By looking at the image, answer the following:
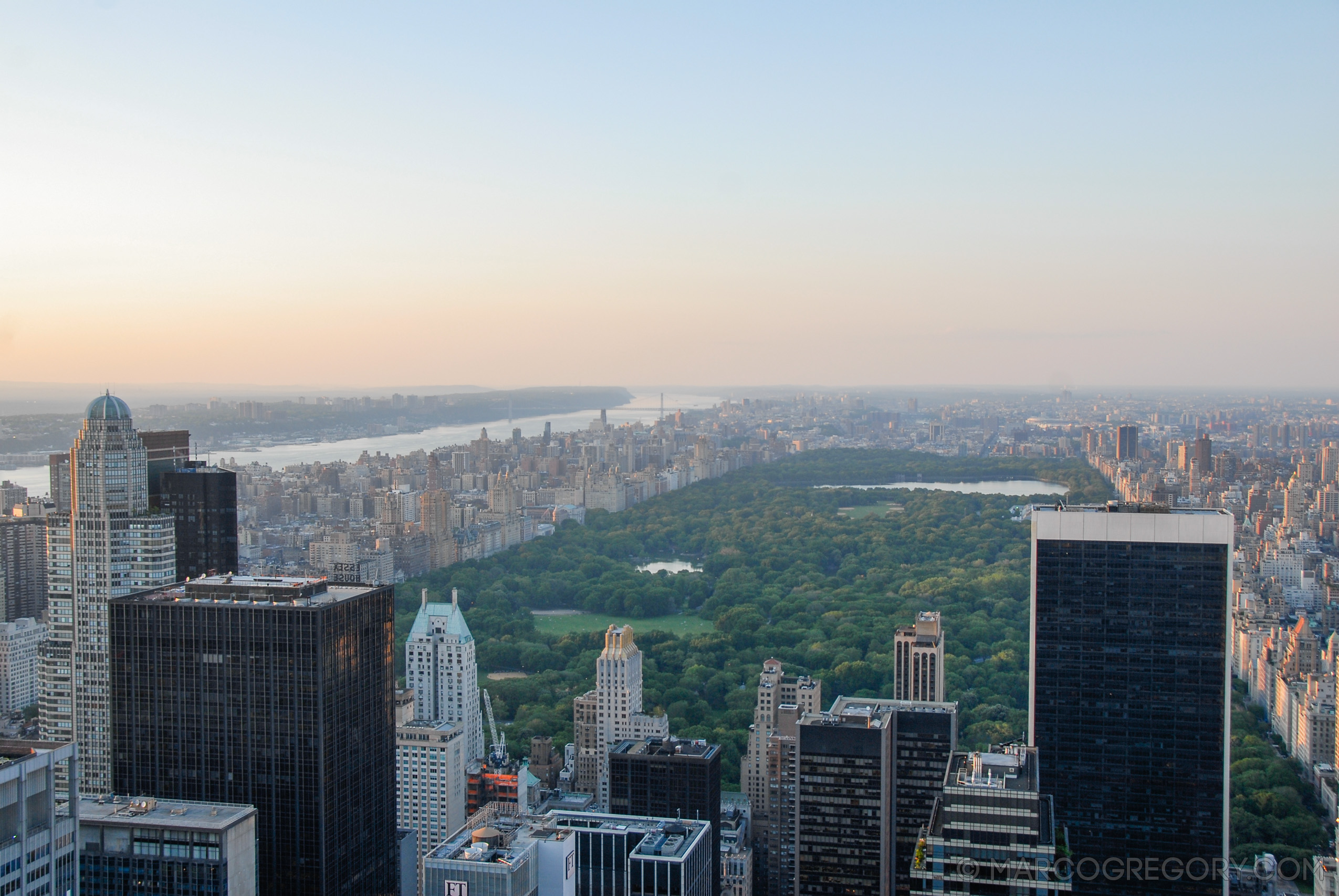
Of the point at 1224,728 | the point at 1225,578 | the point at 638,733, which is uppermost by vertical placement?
the point at 1225,578

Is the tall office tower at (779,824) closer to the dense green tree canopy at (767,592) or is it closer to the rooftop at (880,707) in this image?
the rooftop at (880,707)

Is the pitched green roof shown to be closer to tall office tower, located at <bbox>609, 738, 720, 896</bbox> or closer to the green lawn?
tall office tower, located at <bbox>609, 738, 720, 896</bbox>

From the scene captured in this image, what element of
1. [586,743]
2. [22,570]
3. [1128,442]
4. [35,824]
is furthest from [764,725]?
[1128,442]

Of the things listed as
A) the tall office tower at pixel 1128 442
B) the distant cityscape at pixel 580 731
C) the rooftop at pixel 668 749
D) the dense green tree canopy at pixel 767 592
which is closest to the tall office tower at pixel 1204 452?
the distant cityscape at pixel 580 731

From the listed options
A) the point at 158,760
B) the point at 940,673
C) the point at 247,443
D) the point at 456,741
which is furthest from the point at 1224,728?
the point at 247,443

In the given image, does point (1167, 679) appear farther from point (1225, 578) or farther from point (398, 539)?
point (398, 539)

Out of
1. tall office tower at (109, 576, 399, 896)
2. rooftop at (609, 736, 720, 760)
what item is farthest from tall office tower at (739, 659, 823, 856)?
tall office tower at (109, 576, 399, 896)
